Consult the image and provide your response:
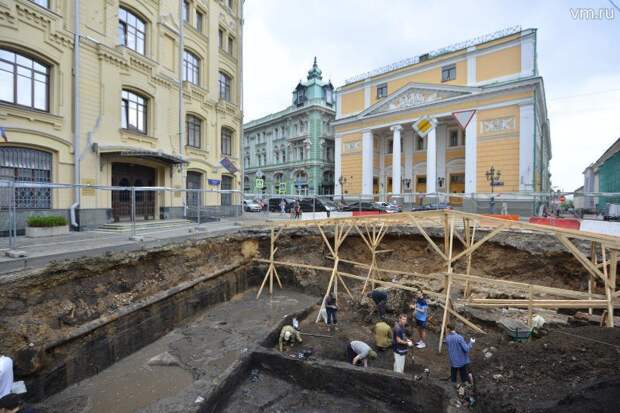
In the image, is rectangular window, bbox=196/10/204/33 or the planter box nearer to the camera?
the planter box

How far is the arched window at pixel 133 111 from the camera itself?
1449 centimetres

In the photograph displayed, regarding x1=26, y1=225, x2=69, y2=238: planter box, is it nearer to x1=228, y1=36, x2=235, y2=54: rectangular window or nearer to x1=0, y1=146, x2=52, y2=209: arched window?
x1=0, y1=146, x2=52, y2=209: arched window

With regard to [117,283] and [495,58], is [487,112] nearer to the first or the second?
[495,58]

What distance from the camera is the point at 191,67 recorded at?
1836 cm

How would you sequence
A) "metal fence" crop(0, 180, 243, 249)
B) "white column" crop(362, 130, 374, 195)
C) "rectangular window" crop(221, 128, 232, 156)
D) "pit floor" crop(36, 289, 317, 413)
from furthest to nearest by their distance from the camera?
"white column" crop(362, 130, 374, 195), "rectangular window" crop(221, 128, 232, 156), "metal fence" crop(0, 180, 243, 249), "pit floor" crop(36, 289, 317, 413)

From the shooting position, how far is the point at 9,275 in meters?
6.00

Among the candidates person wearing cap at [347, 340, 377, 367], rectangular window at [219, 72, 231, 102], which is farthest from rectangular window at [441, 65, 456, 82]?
person wearing cap at [347, 340, 377, 367]

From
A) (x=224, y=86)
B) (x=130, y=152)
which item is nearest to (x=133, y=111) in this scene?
(x=130, y=152)

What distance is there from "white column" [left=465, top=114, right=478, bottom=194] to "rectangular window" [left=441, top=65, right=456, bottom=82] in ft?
18.3

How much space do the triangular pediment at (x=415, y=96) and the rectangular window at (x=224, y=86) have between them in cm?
1635

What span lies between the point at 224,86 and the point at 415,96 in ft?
59.5

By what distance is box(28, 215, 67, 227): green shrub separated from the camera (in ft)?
29.8

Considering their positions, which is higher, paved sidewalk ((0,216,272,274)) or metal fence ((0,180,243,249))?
metal fence ((0,180,243,249))

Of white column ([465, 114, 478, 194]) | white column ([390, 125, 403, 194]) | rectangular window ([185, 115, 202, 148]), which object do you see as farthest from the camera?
white column ([390, 125, 403, 194])
